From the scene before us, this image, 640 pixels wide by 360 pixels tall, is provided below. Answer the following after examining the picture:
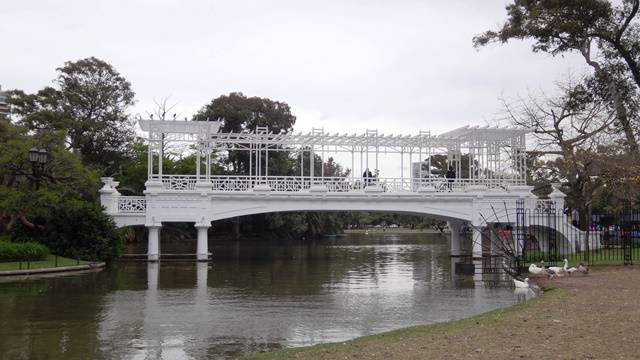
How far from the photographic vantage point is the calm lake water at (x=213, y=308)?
12180 mm

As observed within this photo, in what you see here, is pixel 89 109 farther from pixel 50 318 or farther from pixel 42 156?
pixel 50 318

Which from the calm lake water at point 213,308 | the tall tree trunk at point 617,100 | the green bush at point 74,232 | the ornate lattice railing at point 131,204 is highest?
the tall tree trunk at point 617,100

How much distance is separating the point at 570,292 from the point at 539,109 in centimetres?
1947

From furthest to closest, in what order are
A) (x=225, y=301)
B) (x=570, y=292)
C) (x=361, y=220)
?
1. (x=361, y=220)
2. (x=225, y=301)
3. (x=570, y=292)

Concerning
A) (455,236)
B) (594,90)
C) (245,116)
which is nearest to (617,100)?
(594,90)

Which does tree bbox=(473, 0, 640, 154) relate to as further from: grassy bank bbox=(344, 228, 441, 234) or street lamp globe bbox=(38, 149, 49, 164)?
grassy bank bbox=(344, 228, 441, 234)

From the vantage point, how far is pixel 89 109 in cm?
5084

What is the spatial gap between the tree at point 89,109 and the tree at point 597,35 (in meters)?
31.2

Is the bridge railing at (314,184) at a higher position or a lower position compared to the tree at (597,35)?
lower

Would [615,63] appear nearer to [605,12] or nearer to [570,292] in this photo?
[605,12]

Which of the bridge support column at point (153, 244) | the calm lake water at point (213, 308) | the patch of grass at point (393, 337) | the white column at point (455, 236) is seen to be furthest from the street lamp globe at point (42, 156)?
the white column at point (455, 236)

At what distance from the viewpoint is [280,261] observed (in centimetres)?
3700

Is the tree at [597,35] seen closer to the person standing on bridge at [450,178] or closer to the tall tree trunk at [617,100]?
the tall tree trunk at [617,100]

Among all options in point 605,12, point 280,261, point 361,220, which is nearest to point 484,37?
point 605,12
